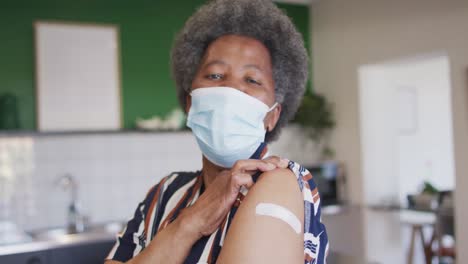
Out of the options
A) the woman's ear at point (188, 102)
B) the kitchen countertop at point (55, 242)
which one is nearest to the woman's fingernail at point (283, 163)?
the woman's ear at point (188, 102)

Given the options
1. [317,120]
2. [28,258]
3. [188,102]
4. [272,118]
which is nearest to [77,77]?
[28,258]

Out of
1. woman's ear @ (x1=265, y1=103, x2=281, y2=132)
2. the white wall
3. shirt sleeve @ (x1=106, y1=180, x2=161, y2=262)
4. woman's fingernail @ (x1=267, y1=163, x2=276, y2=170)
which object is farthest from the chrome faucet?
woman's fingernail @ (x1=267, y1=163, x2=276, y2=170)

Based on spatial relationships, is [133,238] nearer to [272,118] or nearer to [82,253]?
[272,118]

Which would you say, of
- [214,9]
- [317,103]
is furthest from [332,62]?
[214,9]

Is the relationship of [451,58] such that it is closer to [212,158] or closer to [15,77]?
[212,158]

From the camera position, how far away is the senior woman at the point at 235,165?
2.21 ft

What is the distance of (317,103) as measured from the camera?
4230 mm

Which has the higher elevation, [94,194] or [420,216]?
[94,194]

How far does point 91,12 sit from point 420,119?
3633 millimetres

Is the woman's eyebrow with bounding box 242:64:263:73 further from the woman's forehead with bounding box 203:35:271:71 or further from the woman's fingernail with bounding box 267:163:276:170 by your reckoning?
the woman's fingernail with bounding box 267:163:276:170

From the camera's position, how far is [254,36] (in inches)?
37.2

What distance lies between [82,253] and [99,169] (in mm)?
736

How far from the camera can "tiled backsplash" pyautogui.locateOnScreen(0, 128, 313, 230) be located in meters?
3.30

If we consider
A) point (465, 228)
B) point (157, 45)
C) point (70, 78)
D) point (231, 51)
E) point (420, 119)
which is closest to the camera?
point (231, 51)
